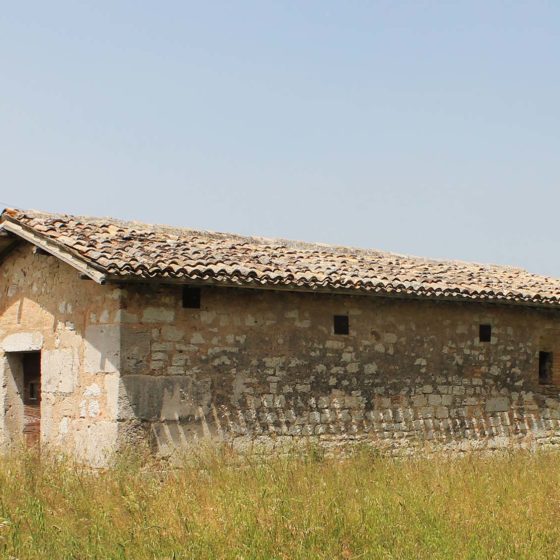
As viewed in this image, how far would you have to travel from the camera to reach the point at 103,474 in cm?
948

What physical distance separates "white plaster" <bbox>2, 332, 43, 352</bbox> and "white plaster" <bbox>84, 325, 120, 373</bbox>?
47.5 inches

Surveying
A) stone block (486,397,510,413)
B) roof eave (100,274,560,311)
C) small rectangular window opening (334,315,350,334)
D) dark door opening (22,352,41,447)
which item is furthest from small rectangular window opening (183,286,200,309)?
stone block (486,397,510,413)

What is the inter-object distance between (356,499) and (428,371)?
14.5 feet

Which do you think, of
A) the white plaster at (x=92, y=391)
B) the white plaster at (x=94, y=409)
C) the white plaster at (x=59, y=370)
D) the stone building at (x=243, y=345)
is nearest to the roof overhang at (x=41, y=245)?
the stone building at (x=243, y=345)

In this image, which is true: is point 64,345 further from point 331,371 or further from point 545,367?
point 545,367

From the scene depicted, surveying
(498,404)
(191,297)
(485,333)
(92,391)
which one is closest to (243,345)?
(191,297)

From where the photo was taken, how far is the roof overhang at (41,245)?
954 centimetres

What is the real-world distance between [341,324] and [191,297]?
90.3 inches

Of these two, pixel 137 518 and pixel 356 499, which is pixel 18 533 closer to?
pixel 137 518

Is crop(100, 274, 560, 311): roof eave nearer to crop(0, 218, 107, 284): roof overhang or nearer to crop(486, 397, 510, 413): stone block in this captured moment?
crop(0, 218, 107, 284): roof overhang

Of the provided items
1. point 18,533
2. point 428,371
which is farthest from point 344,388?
point 18,533

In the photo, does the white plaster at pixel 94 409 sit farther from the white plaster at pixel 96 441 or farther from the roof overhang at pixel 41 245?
the roof overhang at pixel 41 245

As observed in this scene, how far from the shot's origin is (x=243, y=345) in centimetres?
1069

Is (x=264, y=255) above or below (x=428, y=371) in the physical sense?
above
